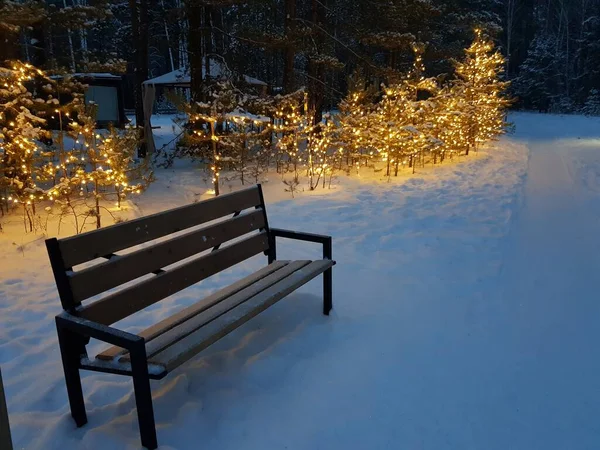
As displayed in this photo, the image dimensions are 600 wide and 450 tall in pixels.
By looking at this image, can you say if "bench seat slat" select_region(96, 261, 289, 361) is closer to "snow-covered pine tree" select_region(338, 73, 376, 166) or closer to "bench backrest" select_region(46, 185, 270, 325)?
"bench backrest" select_region(46, 185, 270, 325)

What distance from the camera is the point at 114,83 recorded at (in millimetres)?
19688

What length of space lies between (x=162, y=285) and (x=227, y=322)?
1.70ft

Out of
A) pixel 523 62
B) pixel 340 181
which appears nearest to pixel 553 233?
pixel 340 181

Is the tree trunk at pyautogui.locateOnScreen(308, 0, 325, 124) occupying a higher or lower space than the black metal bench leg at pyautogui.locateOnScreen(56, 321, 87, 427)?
higher

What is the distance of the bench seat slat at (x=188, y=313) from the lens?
8.50 ft

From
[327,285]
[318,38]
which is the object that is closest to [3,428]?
[327,285]

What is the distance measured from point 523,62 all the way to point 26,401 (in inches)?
1989

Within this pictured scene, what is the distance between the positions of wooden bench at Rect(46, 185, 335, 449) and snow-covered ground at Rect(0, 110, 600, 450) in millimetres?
400

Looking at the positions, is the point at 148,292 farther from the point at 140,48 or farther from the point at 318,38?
the point at 318,38

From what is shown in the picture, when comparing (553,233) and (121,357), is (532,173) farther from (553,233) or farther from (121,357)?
(121,357)

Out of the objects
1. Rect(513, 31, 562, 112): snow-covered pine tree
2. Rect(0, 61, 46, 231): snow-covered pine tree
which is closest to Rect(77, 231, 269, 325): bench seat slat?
Rect(0, 61, 46, 231): snow-covered pine tree

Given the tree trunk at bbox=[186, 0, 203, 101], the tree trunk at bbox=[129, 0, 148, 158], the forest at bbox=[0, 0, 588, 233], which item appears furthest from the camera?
the tree trunk at bbox=[129, 0, 148, 158]

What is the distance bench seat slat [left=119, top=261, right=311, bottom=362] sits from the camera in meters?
2.58

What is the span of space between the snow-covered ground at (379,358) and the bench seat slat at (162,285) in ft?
1.73
